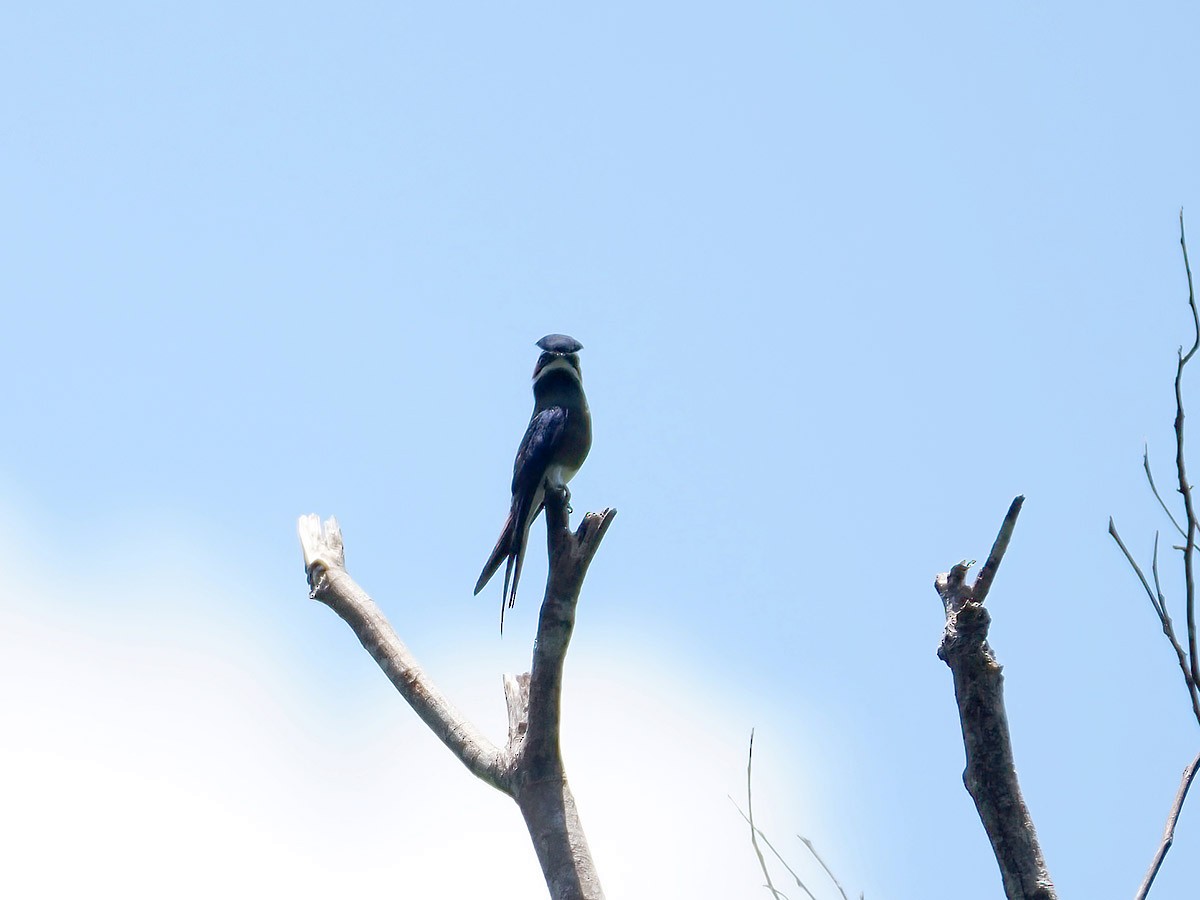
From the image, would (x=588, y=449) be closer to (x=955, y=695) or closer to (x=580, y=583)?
(x=580, y=583)

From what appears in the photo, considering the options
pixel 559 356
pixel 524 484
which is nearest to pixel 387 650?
pixel 524 484

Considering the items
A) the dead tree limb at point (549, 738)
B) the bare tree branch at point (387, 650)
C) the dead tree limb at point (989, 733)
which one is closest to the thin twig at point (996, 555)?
the dead tree limb at point (989, 733)

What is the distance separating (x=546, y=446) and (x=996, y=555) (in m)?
3.88

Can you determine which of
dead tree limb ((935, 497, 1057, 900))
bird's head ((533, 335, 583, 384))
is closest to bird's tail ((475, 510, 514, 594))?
bird's head ((533, 335, 583, 384))

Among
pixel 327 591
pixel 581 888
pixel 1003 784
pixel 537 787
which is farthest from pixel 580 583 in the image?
pixel 1003 784

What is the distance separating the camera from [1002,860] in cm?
311

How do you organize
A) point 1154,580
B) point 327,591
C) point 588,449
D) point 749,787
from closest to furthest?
point 1154,580
point 749,787
point 327,591
point 588,449

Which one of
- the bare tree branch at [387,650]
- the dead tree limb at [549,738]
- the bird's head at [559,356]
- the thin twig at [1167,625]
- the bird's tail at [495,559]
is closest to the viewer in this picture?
the thin twig at [1167,625]

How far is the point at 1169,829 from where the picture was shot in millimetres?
2766

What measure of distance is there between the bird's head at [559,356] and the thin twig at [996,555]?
4.41m

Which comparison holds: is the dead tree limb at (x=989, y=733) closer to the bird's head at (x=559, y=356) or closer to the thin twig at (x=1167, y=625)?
the thin twig at (x=1167, y=625)

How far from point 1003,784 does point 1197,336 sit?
51.2 inches

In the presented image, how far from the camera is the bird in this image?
619 centimetres

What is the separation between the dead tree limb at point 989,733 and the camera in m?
3.07
